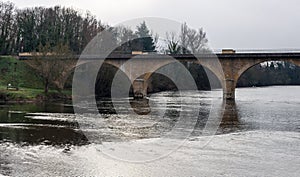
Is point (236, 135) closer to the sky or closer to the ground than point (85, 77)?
closer to the ground

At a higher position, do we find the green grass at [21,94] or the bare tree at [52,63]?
the bare tree at [52,63]

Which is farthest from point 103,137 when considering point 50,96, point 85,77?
point 85,77

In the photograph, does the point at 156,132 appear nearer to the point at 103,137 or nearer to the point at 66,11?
the point at 103,137

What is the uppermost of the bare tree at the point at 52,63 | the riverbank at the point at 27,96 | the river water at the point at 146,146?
the bare tree at the point at 52,63

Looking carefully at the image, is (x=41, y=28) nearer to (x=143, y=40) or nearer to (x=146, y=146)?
(x=143, y=40)

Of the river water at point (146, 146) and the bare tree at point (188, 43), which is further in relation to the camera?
the bare tree at point (188, 43)

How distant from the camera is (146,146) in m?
20.6

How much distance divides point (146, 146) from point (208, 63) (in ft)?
133

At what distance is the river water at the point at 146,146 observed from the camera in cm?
1609

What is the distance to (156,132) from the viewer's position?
25.4m

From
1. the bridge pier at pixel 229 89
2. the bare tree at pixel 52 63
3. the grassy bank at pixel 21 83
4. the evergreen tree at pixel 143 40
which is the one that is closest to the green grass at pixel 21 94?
the grassy bank at pixel 21 83

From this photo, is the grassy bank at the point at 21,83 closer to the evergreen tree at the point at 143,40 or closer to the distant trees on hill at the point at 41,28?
the distant trees on hill at the point at 41,28

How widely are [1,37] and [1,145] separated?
56611mm

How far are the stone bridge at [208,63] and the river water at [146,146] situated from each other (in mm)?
23406
